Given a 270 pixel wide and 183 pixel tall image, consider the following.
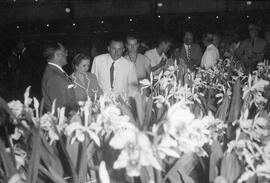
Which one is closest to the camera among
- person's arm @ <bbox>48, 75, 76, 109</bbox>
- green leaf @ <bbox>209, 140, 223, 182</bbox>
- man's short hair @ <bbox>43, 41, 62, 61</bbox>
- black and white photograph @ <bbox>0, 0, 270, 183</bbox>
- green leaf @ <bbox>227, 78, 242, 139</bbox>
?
black and white photograph @ <bbox>0, 0, 270, 183</bbox>

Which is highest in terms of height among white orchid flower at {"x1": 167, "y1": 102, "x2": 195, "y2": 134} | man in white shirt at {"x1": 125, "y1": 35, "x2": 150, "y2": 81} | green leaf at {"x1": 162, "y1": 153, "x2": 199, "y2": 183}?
man in white shirt at {"x1": 125, "y1": 35, "x2": 150, "y2": 81}

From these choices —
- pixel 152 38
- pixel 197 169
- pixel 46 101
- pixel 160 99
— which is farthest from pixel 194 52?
pixel 152 38

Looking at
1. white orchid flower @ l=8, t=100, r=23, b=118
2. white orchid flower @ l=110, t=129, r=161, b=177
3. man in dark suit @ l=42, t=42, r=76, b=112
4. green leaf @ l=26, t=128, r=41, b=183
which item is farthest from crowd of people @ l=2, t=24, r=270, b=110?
white orchid flower @ l=110, t=129, r=161, b=177

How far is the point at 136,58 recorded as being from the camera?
3799 mm

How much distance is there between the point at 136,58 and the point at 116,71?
23.8 inches

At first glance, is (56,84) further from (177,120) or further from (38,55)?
(38,55)

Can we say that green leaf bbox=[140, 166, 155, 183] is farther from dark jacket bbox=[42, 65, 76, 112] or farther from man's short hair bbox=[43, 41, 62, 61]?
man's short hair bbox=[43, 41, 62, 61]

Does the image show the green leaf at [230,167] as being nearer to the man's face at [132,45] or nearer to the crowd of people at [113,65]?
the crowd of people at [113,65]

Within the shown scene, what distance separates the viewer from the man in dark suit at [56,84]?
2.51 metres

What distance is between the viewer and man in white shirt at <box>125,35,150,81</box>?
12.1 feet

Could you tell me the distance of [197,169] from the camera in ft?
4.21

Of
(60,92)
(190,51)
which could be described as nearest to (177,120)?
(60,92)

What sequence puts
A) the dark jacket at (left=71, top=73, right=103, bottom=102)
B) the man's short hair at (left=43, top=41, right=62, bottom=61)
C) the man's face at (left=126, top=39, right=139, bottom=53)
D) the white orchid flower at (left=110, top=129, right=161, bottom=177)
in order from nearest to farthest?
the white orchid flower at (left=110, top=129, right=161, bottom=177) → the man's short hair at (left=43, top=41, right=62, bottom=61) → the dark jacket at (left=71, top=73, right=103, bottom=102) → the man's face at (left=126, top=39, right=139, bottom=53)

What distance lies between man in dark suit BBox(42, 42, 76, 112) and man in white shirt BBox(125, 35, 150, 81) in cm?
106
